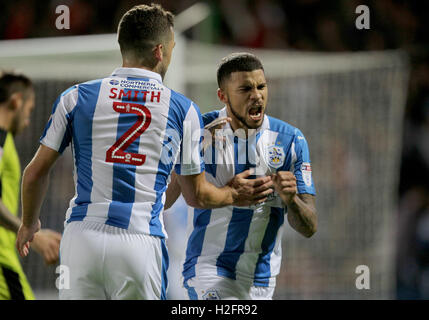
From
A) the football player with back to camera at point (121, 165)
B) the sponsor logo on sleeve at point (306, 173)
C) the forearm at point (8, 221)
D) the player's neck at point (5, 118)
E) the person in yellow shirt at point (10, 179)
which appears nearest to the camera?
the football player with back to camera at point (121, 165)

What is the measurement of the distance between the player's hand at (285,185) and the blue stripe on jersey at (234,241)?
398 mm

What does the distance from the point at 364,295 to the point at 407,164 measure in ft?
11.4

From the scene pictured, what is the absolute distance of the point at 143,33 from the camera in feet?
12.0

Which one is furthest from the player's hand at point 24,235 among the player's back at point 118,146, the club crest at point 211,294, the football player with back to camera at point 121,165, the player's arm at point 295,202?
the player's arm at point 295,202

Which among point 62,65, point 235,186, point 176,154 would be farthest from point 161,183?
point 62,65

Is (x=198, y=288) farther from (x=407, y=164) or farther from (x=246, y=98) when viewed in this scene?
(x=407, y=164)

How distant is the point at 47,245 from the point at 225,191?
117 cm

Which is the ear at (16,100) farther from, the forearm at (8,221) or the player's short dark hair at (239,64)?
the player's short dark hair at (239,64)

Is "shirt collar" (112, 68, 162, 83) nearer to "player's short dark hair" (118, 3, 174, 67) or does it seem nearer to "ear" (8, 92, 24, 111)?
"player's short dark hair" (118, 3, 174, 67)

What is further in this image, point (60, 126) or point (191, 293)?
point (191, 293)

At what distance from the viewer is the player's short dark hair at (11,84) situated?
17.4 feet

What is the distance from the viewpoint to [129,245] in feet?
11.3

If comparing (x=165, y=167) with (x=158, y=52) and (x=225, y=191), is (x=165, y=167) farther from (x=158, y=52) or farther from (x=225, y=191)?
(x=158, y=52)

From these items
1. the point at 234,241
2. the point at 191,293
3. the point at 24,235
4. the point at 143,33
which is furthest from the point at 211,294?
the point at 143,33
